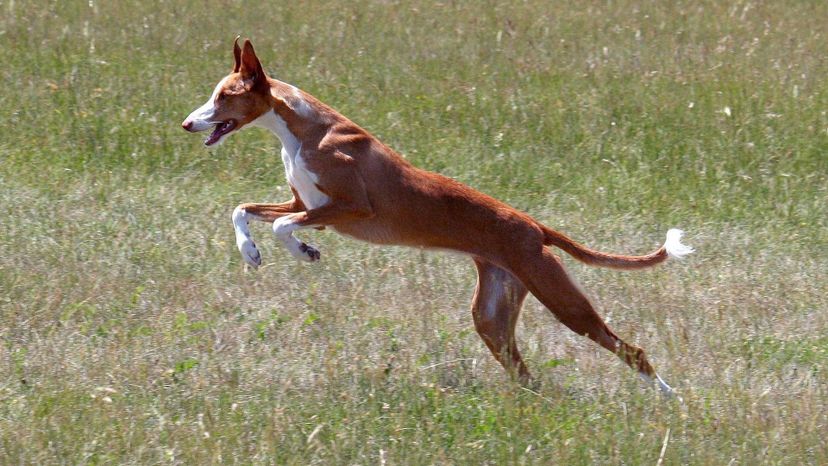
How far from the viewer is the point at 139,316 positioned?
22.5ft

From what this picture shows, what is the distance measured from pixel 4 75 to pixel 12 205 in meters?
2.60

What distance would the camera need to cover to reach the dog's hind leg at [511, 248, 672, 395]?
19.5ft

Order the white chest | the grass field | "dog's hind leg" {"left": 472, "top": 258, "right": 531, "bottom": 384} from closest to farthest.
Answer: the grass field
the white chest
"dog's hind leg" {"left": 472, "top": 258, "right": 531, "bottom": 384}

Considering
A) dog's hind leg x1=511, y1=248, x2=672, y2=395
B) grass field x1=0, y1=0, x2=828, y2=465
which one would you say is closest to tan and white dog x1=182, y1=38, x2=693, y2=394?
dog's hind leg x1=511, y1=248, x2=672, y2=395

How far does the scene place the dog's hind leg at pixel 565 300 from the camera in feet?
19.5

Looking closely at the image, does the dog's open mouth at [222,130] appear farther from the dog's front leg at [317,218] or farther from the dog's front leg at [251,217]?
the dog's front leg at [317,218]

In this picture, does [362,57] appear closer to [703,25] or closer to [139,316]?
[703,25]

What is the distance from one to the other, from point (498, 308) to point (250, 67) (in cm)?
168

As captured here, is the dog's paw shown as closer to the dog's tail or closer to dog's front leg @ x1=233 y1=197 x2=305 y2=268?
dog's front leg @ x1=233 y1=197 x2=305 y2=268

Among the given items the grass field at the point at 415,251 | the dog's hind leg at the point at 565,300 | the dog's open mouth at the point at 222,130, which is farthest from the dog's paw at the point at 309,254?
the dog's hind leg at the point at 565,300

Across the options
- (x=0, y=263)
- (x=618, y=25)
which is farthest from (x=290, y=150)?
(x=618, y=25)

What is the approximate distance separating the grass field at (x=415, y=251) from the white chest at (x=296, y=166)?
80 centimetres

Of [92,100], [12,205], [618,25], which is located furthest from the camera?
[618,25]

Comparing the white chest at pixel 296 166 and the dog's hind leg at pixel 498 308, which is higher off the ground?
the white chest at pixel 296 166
